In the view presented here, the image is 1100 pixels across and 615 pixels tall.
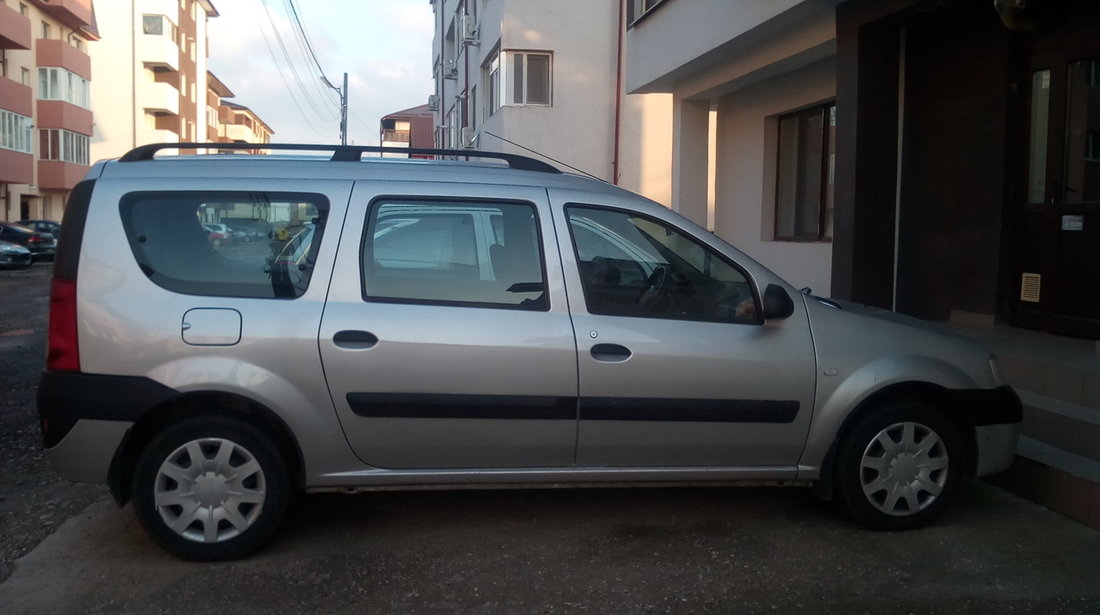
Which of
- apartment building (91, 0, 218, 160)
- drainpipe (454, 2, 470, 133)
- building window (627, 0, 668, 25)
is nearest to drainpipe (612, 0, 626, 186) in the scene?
drainpipe (454, 2, 470, 133)

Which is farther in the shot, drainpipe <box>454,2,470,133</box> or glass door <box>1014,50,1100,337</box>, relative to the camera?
drainpipe <box>454,2,470,133</box>

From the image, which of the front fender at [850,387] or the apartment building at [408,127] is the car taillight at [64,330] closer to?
the front fender at [850,387]

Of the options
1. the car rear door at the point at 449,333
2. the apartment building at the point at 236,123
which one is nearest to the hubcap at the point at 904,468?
the car rear door at the point at 449,333

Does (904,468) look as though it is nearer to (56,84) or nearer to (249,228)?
(249,228)

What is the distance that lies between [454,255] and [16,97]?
42808 mm

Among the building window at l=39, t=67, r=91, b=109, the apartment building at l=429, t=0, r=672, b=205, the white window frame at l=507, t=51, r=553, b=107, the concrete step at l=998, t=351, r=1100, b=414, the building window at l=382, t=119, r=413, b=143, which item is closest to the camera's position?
the concrete step at l=998, t=351, r=1100, b=414

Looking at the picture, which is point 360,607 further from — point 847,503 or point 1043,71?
point 1043,71

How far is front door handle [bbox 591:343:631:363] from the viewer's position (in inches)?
183

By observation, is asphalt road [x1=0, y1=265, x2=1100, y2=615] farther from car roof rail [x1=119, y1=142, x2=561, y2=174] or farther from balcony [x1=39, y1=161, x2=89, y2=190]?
balcony [x1=39, y1=161, x2=89, y2=190]

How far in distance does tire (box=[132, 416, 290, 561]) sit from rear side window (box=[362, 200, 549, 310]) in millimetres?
881

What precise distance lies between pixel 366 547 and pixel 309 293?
1.24 m

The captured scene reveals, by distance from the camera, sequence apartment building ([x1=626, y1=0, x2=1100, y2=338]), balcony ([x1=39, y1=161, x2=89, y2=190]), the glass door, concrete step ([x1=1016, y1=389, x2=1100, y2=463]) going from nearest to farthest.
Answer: concrete step ([x1=1016, y1=389, x2=1100, y2=463]) → the glass door → apartment building ([x1=626, y1=0, x2=1100, y2=338]) → balcony ([x1=39, y1=161, x2=89, y2=190])

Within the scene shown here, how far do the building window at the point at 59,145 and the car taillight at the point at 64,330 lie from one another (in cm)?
4668

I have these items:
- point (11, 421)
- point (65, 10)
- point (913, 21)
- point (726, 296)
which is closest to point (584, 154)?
point (913, 21)
